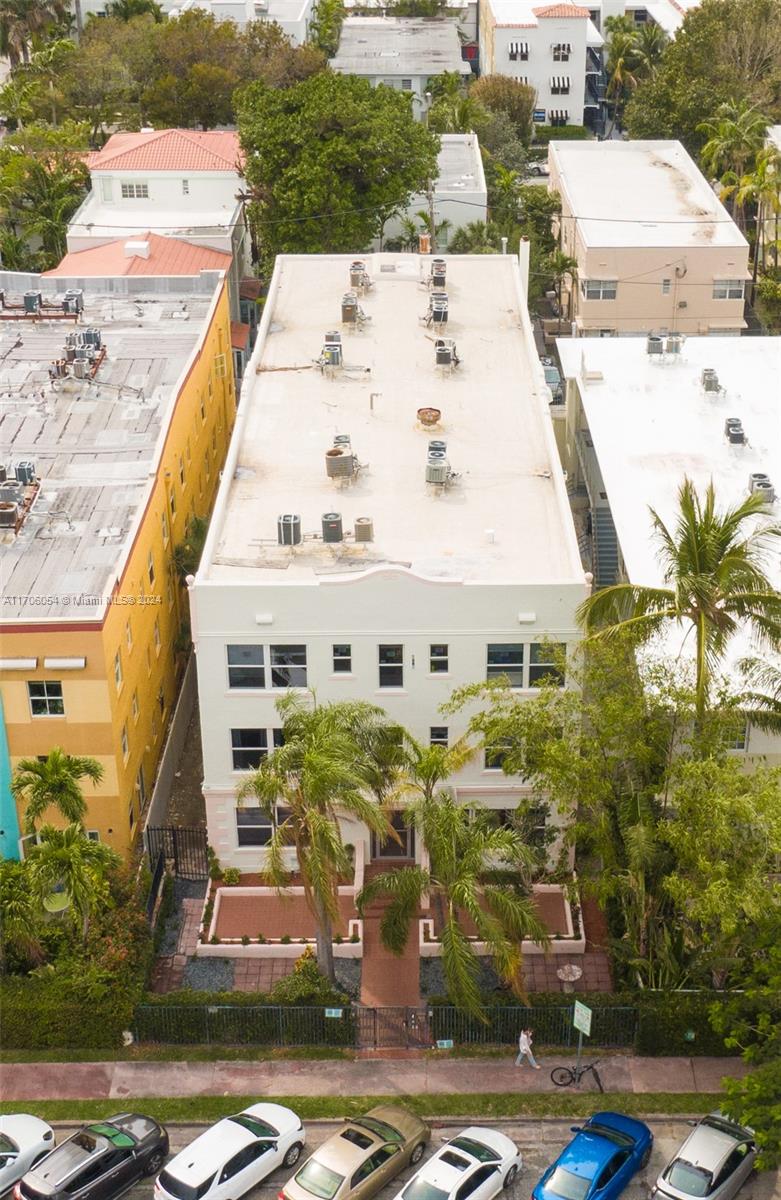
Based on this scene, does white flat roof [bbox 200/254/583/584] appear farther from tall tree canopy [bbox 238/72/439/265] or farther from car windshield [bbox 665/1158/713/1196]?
car windshield [bbox 665/1158/713/1196]

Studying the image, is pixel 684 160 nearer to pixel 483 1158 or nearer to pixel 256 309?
pixel 256 309

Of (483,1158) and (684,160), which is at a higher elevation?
(684,160)

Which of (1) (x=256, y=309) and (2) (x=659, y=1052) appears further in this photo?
(1) (x=256, y=309)

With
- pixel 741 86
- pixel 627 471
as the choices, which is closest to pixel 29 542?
pixel 627 471

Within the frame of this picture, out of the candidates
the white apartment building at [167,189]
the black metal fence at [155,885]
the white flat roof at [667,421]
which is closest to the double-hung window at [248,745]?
the black metal fence at [155,885]

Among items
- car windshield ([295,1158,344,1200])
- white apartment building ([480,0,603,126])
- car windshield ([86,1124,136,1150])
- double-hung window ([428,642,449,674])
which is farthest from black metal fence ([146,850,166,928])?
white apartment building ([480,0,603,126])

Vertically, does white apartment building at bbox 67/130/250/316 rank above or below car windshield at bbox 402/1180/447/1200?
above
